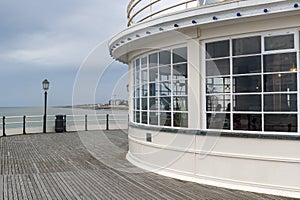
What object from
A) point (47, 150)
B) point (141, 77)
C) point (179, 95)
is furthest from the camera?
point (47, 150)

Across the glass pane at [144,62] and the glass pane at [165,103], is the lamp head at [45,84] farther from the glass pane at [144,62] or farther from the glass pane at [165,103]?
Answer: the glass pane at [165,103]

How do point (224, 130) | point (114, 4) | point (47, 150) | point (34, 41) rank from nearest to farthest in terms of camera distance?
point (224, 130) < point (47, 150) < point (114, 4) < point (34, 41)

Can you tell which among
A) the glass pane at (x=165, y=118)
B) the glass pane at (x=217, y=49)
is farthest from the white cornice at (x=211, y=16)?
the glass pane at (x=165, y=118)

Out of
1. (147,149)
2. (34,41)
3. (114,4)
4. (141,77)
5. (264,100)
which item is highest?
(34,41)

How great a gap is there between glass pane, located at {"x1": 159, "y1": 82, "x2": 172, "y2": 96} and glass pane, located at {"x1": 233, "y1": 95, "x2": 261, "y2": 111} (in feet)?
5.00

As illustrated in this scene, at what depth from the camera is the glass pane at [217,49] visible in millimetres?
5449

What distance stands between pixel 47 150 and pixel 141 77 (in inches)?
168

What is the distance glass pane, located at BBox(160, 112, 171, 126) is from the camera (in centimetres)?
643

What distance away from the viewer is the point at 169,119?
21.1ft

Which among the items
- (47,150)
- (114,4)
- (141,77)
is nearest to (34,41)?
(114,4)

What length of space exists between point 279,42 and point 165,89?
8.17ft

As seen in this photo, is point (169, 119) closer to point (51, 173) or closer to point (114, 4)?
point (51, 173)

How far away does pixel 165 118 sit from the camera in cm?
654

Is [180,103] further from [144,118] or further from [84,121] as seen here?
[84,121]
